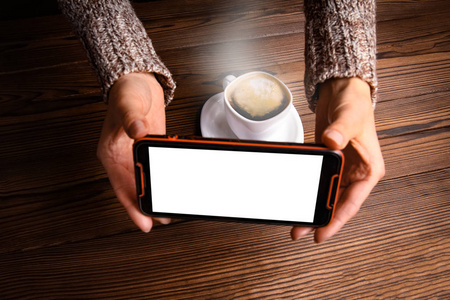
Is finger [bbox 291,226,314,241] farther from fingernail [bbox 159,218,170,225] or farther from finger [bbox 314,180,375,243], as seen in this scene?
fingernail [bbox 159,218,170,225]

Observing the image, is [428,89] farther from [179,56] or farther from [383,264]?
[179,56]

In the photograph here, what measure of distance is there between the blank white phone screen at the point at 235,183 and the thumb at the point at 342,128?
33mm

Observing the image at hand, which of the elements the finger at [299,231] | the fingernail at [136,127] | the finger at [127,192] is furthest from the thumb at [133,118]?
the finger at [299,231]

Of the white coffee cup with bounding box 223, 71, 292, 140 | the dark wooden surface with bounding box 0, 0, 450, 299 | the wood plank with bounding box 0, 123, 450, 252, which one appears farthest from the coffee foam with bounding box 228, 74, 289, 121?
the wood plank with bounding box 0, 123, 450, 252

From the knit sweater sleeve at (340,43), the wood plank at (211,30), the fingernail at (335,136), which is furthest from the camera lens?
the wood plank at (211,30)

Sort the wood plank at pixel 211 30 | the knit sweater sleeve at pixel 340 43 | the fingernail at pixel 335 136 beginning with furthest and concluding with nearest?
1. the wood plank at pixel 211 30
2. the knit sweater sleeve at pixel 340 43
3. the fingernail at pixel 335 136

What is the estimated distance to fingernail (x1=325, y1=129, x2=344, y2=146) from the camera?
0.38 metres

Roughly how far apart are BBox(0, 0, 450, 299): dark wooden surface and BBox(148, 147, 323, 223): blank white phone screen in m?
0.07

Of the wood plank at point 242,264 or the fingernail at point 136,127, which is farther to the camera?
the wood plank at point 242,264

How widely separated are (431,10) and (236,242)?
668 millimetres

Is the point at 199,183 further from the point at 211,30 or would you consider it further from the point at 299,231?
the point at 211,30

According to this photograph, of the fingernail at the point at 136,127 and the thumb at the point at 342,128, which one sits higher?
the fingernail at the point at 136,127

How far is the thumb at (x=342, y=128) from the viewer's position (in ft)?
1.26

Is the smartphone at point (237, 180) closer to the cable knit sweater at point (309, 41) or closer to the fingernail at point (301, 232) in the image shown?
the fingernail at point (301, 232)
